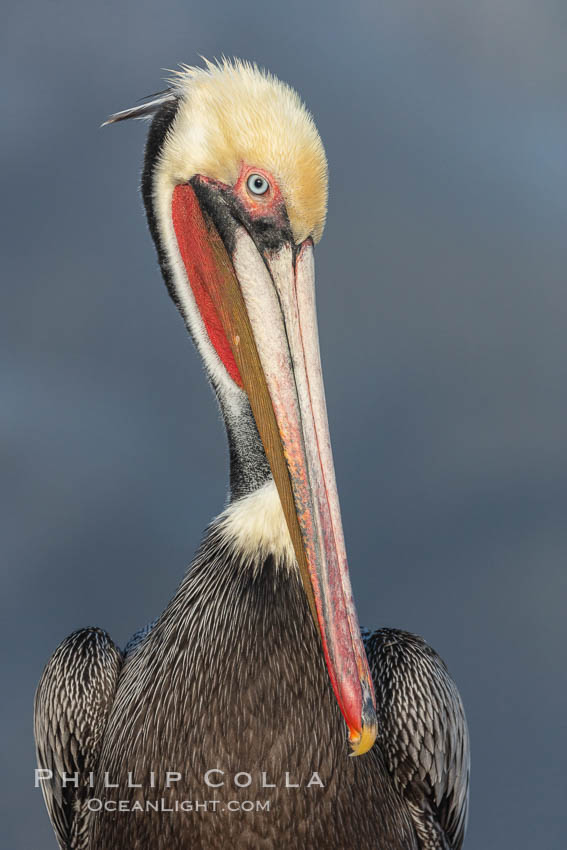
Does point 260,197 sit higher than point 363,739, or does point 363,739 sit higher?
point 260,197

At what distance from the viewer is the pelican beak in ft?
4.62

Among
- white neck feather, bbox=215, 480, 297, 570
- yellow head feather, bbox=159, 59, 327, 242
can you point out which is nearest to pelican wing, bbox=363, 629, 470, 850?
white neck feather, bbox=215, 480, 297, 570

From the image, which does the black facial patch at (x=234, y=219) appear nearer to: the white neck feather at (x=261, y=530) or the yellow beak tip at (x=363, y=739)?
the white neck feather at (x=261, y=530)

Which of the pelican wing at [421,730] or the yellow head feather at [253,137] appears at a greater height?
the yellow head feather at [253,137]

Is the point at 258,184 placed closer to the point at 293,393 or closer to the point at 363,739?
the point at 293,393

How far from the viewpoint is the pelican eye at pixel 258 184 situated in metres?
1.49

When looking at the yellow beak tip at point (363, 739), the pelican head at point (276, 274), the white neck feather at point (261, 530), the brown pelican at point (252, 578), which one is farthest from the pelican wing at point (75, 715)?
the yellow beak tip at point (363, 739)

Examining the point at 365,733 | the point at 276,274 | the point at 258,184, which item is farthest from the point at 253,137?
the point at 365,733

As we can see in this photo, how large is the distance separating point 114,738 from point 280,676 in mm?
428

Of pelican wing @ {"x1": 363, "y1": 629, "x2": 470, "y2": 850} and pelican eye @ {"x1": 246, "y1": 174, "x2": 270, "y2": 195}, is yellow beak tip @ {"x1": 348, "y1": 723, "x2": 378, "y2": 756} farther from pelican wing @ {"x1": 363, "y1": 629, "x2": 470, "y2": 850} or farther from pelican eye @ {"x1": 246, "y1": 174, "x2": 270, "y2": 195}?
pelican eye @ {"x1": 246, "y1": 174, "x2": 270, "y2": 195}

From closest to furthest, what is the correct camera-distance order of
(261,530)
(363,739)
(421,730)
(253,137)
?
(363,739), (253,137), (261,530), (421,730)

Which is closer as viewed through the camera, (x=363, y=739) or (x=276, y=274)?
(x=363, y=739)

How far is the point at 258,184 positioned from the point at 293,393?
0.36 meters

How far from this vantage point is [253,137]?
58.2 inches
